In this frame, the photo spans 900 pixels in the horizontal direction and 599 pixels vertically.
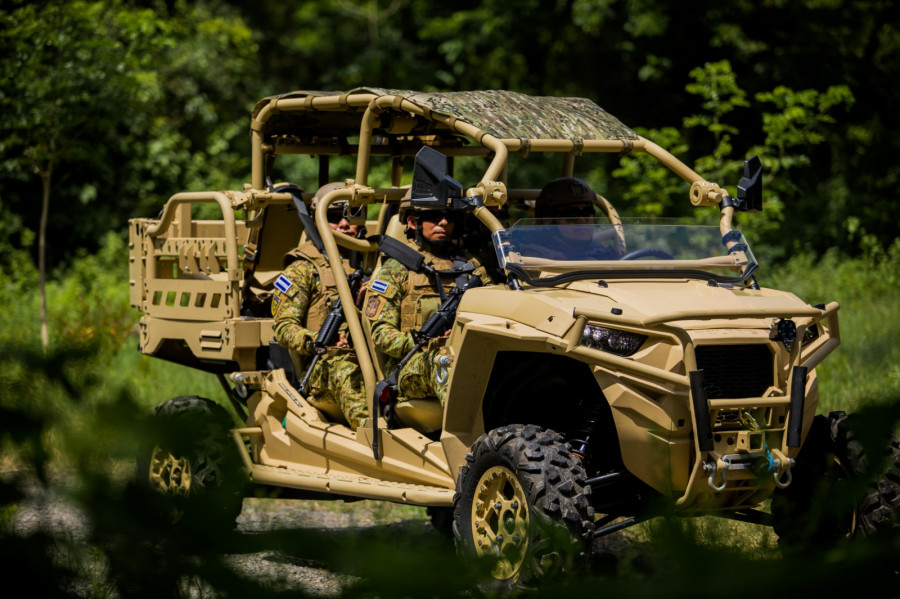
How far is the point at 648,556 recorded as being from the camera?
176 cm

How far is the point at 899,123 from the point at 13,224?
1270cm

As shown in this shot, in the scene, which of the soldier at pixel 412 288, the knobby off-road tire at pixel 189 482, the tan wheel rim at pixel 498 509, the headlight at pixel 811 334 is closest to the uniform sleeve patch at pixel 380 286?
the soldier at pixel 412 288

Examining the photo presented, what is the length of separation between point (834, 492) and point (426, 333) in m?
4.00

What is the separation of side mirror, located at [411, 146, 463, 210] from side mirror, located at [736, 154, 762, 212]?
1.39 m

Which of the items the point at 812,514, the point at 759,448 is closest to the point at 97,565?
the point at 812,514

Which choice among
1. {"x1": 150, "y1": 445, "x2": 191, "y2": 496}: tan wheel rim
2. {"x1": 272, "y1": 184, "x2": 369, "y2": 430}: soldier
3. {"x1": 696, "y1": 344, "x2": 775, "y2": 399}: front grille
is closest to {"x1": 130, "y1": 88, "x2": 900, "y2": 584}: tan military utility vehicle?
{"x1": 696, "y1": 344, "x2": 775, "y2": 399}: front grille

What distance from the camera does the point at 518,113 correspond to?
5.88 meters

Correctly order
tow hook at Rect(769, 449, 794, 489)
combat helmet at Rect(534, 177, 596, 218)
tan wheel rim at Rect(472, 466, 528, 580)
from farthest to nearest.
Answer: combat helmet at Rect(534, 177, 596, 218) → tan wheel rim at Rect(472, 466, 528, 580) → tow hook at Rect(769, 449, 794, 489)

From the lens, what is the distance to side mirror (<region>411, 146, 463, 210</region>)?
17.0ft

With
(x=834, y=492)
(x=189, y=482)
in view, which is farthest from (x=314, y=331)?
(x=834, y=492)

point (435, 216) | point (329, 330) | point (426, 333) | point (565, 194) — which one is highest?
point (565, 194)

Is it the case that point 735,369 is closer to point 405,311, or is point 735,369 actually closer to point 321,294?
point 405,311

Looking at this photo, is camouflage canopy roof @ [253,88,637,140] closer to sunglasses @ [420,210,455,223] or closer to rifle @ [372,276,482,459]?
sunglasses @ [420,210,455,223]

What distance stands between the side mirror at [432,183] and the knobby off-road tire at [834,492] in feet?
5.95
